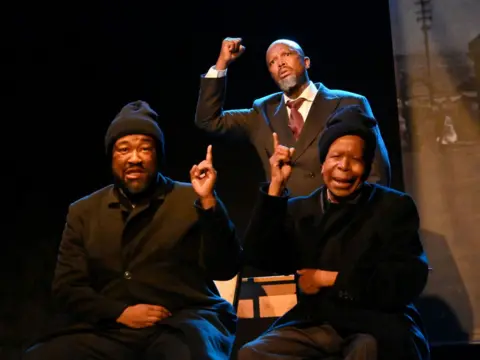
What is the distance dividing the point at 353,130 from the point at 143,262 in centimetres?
82

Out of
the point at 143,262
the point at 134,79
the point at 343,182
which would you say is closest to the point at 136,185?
the point at 143,262

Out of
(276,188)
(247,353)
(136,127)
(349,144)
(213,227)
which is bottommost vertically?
(247,353)

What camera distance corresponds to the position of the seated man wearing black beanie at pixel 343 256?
6.19 ft

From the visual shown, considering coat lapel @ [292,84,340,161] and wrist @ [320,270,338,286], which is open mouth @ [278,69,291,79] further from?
wrist @ [320,270,338,286]

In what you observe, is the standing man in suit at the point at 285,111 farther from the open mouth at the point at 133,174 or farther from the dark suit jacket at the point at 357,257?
the open mouth at the point at 133,174

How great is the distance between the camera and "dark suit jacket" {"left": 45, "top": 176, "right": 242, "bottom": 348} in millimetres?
2104

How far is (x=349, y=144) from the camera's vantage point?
210 cm

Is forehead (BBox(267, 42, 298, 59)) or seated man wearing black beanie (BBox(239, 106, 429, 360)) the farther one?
forehead (BBox(267, 42, 298, 59))

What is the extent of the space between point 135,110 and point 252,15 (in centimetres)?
141

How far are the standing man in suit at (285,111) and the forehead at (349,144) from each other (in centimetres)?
55

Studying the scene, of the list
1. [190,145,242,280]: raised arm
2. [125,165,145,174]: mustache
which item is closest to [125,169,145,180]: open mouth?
[125,165,145,174]: mustache

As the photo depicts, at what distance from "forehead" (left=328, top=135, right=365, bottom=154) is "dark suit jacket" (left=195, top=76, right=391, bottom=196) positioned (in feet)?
1.64

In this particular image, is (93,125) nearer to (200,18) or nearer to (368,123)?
(200,18)

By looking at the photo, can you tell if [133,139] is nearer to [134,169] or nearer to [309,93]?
[134,169]
